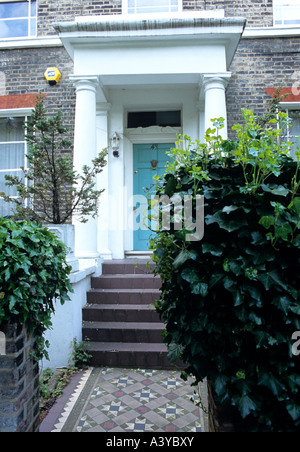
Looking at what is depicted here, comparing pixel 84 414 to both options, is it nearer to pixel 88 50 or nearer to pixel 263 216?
pixel 263 216

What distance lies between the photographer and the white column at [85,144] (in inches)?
200

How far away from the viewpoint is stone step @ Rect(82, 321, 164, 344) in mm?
3969

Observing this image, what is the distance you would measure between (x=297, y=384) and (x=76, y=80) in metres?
5.27

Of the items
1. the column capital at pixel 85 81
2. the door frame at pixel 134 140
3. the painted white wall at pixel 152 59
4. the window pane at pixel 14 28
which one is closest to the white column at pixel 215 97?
the painted white wall at pixel 152 59

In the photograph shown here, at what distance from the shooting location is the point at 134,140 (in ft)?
22.6

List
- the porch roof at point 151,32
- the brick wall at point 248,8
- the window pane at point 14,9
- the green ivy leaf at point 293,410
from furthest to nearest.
Result: the window pane at point 14,9, the brick wall at point 248,8, the porch roof at point 151,32, the green ivy leaf at point 293,410

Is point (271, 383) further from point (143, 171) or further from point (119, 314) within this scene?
point (143, 171)

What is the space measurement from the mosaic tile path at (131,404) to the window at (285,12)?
265 inches

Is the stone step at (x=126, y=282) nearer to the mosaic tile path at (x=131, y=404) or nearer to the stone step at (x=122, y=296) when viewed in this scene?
the stone step at (x=122, y=296)

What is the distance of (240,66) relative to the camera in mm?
6320

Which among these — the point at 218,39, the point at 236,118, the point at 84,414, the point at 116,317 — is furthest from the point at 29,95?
the point at 84,414

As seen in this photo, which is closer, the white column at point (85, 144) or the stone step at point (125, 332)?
the stone step at point (125, 332)

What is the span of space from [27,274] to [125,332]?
2.26 metres

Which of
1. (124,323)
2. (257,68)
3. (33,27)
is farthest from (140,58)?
(124,323)
